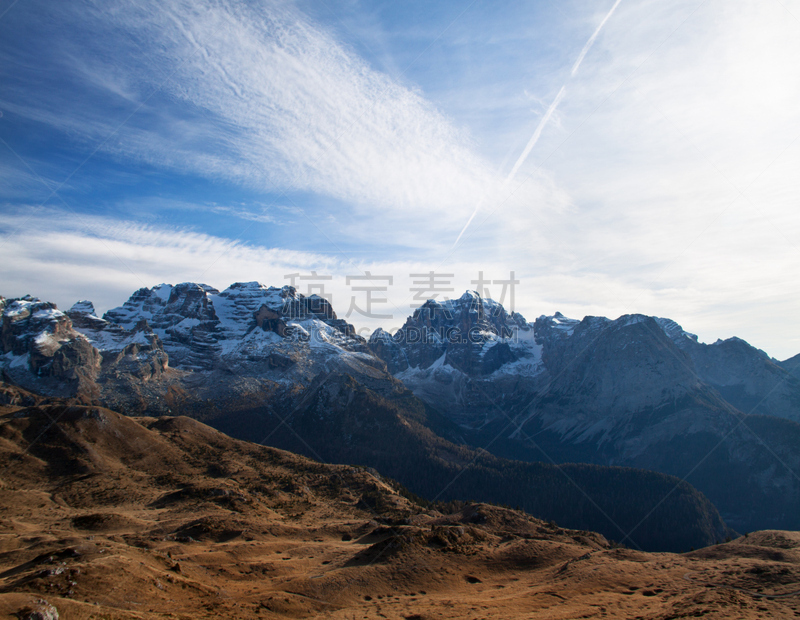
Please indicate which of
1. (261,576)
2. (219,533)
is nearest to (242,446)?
(219,533)

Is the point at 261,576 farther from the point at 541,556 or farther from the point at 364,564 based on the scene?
the point at 541,556

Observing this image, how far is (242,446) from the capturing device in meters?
132

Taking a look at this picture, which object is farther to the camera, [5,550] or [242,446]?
[242,446]

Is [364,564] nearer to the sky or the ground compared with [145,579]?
nearer to the ground

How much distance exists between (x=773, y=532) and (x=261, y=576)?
263 ft

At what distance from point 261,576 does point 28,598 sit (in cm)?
2671

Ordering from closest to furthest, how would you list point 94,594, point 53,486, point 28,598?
1. point 28,598
2. point 94,594
3. point 53,486

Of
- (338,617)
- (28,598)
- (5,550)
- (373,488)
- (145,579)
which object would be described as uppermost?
(28,598)

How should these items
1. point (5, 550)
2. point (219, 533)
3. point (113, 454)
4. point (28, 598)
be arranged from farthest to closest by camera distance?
point (113, 454) → point (219, 533) → point (5, 550) → point (28, 598)

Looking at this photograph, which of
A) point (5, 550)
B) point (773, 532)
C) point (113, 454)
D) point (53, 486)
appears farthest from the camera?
point (113, 454)

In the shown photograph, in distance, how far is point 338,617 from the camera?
4331cm

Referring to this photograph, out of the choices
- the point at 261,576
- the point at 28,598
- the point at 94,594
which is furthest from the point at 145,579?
the point at 261,576

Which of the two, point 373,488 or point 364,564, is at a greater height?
point 364,564

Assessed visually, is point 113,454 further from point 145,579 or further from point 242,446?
point 145,579
